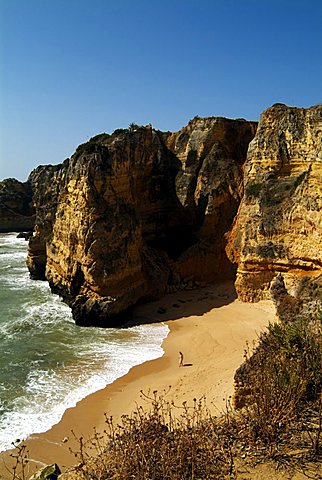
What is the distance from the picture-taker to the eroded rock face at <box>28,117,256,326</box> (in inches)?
859

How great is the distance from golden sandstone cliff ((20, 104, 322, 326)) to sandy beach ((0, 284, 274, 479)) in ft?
5.24

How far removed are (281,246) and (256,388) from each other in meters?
13.4

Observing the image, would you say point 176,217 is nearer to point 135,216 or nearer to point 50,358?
point 135,216

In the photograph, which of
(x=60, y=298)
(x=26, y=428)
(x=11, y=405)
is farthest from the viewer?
(x=60, y=298)

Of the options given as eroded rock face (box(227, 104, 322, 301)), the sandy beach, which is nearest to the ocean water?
the sandy beach

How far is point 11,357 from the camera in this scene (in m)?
17.0

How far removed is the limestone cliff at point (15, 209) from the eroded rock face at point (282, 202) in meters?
49.3

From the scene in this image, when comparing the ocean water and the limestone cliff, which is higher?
the limestone cliff

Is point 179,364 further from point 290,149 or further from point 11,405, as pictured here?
point 290,149

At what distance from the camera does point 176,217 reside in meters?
29.4

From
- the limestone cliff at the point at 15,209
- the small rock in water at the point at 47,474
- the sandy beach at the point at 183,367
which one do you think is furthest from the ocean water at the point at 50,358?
the limestone cliff at the point at 15,209

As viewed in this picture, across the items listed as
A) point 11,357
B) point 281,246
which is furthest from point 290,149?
point 11,357

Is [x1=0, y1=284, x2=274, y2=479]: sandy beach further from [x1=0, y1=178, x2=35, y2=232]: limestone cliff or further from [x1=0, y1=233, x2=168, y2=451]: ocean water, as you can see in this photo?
[x1=0, y1=178, x2=35, y2=232]: limestone cliff

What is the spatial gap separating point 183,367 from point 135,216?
34.4ft
